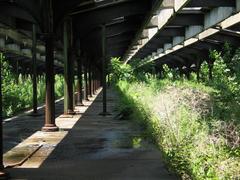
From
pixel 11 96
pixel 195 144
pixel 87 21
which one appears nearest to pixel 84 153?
pixel 195 144

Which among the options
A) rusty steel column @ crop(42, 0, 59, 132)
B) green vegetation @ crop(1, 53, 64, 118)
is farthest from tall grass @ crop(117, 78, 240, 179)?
green vegetation @ crop(1, 53, 64, 118)

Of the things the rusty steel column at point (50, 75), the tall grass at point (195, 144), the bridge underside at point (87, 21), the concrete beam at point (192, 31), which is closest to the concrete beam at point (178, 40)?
the bridge underside at point (87, 21)

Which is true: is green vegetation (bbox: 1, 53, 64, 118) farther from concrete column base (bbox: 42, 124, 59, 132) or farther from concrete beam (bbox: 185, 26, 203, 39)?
concrete beam (bbox: 185, 26, 203, 39)

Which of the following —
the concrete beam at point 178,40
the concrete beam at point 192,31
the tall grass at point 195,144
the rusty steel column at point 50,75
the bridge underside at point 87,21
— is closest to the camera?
the tall grass at point 195,144

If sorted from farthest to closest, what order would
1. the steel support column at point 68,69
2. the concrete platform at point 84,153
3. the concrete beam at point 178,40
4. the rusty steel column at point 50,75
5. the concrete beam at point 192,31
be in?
the concrete beam at point 178,40, the concrete beam at point 192,31, the steel support column at point 68,69, the rusty steel column at point 50,75, the concrete platform at point 84,153

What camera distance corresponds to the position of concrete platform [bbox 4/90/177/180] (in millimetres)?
9109

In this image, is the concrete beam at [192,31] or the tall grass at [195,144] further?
the concrete beam at [192,31]

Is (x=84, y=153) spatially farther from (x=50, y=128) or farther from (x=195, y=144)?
(x=195, y=144)

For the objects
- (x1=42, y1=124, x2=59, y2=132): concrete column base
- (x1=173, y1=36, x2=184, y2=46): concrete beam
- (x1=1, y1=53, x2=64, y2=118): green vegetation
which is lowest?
(x1=42, y1=124, x2=59, y2=132): concrete column base

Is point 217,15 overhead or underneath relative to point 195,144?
overhead

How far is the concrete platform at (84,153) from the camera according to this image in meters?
9.11

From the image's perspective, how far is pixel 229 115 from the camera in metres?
11.6

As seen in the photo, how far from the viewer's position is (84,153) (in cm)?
1144

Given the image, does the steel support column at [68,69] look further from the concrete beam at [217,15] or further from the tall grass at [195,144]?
the tall grass at [195,144]
